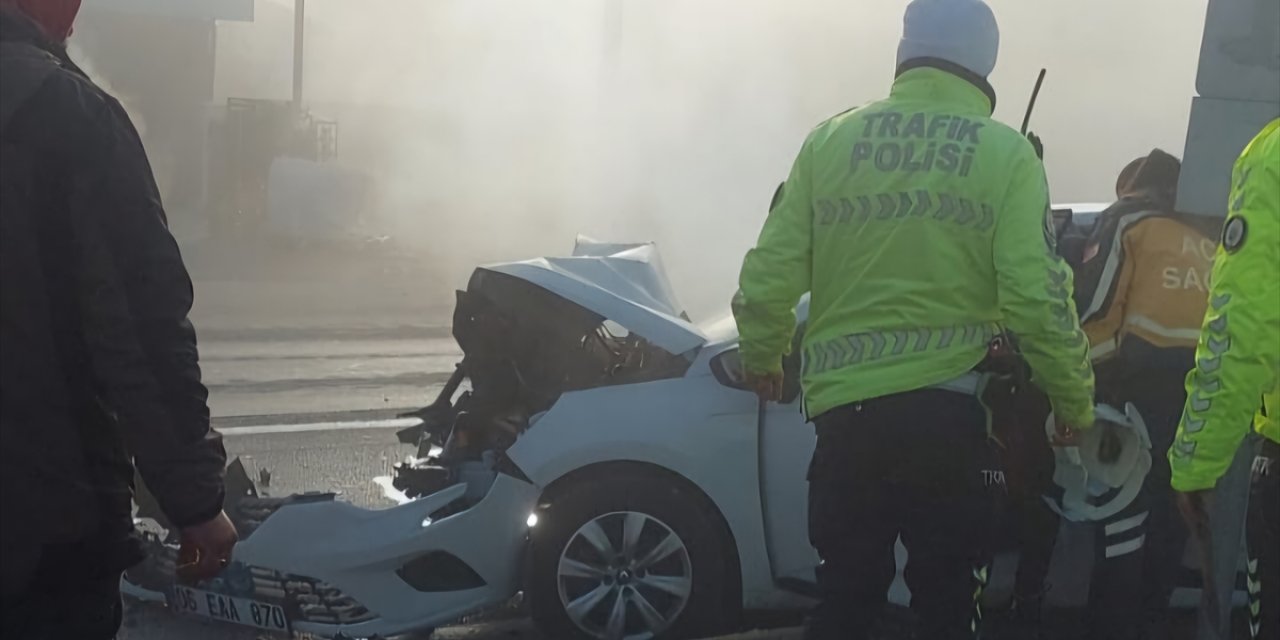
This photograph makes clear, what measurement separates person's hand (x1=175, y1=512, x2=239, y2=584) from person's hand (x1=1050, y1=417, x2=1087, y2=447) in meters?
1.69

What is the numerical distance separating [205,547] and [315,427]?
587cm

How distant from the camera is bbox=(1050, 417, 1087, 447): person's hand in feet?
9.57

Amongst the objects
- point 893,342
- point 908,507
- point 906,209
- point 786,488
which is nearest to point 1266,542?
point 908,507

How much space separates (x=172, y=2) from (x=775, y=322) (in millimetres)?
22985

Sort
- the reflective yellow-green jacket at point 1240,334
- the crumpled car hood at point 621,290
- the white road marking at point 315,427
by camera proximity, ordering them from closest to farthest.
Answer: the reflective yellow-green jacket at point 1240,334, the crumpled car hood at point 621,290, the white road marking at point 315,427

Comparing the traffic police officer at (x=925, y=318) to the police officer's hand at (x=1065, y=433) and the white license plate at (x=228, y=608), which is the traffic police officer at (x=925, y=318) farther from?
the white license plate at (x=228, y=608)

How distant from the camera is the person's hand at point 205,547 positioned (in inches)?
83.4

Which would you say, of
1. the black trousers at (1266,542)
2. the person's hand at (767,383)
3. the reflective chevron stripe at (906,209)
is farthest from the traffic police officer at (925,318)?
the black trousers at (1266,542)

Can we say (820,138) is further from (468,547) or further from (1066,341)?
(468,547)

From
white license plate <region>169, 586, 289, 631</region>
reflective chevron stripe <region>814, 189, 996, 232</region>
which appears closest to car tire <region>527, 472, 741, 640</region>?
Result: white license plate <region>169, 586, 289, 631</region>

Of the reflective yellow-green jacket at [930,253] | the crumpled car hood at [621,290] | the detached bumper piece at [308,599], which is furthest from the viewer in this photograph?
the crumpled car hood at [621,290]

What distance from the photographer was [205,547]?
2127 millimetres

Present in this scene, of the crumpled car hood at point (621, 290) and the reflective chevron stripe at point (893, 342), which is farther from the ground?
the reflective chevron stripe at point (893, 342)

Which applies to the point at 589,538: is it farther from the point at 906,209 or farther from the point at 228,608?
the point at 906,209
